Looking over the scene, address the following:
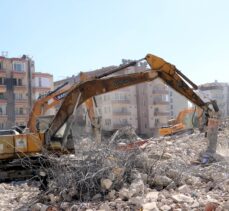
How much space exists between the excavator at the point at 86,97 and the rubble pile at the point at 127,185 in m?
2.06

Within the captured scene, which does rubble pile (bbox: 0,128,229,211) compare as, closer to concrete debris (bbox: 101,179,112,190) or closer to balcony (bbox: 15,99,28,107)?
concrete debris (bbox: 101,179,112,190)

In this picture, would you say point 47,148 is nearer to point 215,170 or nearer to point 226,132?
point 215,170

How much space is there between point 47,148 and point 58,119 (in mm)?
1031

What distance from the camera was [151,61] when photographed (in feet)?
35.8

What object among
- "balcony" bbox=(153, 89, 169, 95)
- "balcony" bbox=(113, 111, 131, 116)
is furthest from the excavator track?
"balcony" bbox=(153, 89, 169, 95)

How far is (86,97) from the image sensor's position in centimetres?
1031

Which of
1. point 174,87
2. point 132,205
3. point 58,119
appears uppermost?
point 174,87

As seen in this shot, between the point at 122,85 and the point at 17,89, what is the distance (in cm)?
4377

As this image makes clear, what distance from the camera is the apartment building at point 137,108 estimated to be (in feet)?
189

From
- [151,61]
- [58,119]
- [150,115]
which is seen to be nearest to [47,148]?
[58,119]

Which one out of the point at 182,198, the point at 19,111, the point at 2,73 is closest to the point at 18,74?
the point at 2,73

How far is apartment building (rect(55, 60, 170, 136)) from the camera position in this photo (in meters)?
57.5

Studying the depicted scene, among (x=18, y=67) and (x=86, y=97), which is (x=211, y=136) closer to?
(x=86, y=97)

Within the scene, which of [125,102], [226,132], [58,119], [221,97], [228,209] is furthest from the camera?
[221,97]
